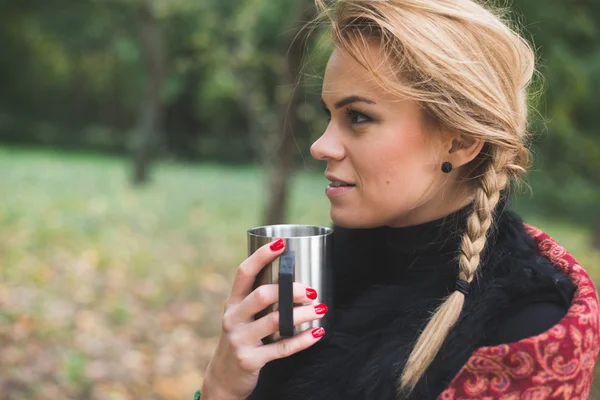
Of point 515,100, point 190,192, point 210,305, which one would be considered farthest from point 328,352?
point 190,192

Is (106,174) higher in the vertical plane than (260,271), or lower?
higher

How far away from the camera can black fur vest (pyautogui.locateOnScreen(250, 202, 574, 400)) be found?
4.83 ft

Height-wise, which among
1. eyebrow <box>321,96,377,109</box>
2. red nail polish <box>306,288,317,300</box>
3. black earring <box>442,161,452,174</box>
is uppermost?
eyebrow <box>321,96,377,109</box>

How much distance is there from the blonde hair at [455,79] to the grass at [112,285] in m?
3.54

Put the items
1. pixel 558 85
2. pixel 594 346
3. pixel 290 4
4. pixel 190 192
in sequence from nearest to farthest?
1. pixel 594 346
2. pixel 558 85
3. pixel 290 4
4. pixel 190 192

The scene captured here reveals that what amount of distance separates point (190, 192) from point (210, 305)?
7978 mm

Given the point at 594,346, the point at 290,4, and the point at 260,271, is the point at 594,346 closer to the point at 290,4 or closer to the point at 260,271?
the point at 260,271

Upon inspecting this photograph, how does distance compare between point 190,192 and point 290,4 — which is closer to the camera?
point 290,4

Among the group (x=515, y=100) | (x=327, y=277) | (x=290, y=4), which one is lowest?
(x=327, y=277)

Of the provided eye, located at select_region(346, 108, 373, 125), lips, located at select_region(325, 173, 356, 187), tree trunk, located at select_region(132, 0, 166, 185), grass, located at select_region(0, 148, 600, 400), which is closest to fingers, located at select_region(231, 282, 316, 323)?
lips, located at select_region(325, 173, 356, 187)

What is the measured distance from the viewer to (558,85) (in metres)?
6.84

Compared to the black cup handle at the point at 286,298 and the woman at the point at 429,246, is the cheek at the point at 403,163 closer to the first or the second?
the woman at the point at 429,246

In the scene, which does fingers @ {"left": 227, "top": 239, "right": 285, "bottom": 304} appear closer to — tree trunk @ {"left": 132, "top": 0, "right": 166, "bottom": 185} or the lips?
the lips

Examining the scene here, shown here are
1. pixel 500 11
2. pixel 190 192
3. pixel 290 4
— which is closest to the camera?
pixel 500 11
